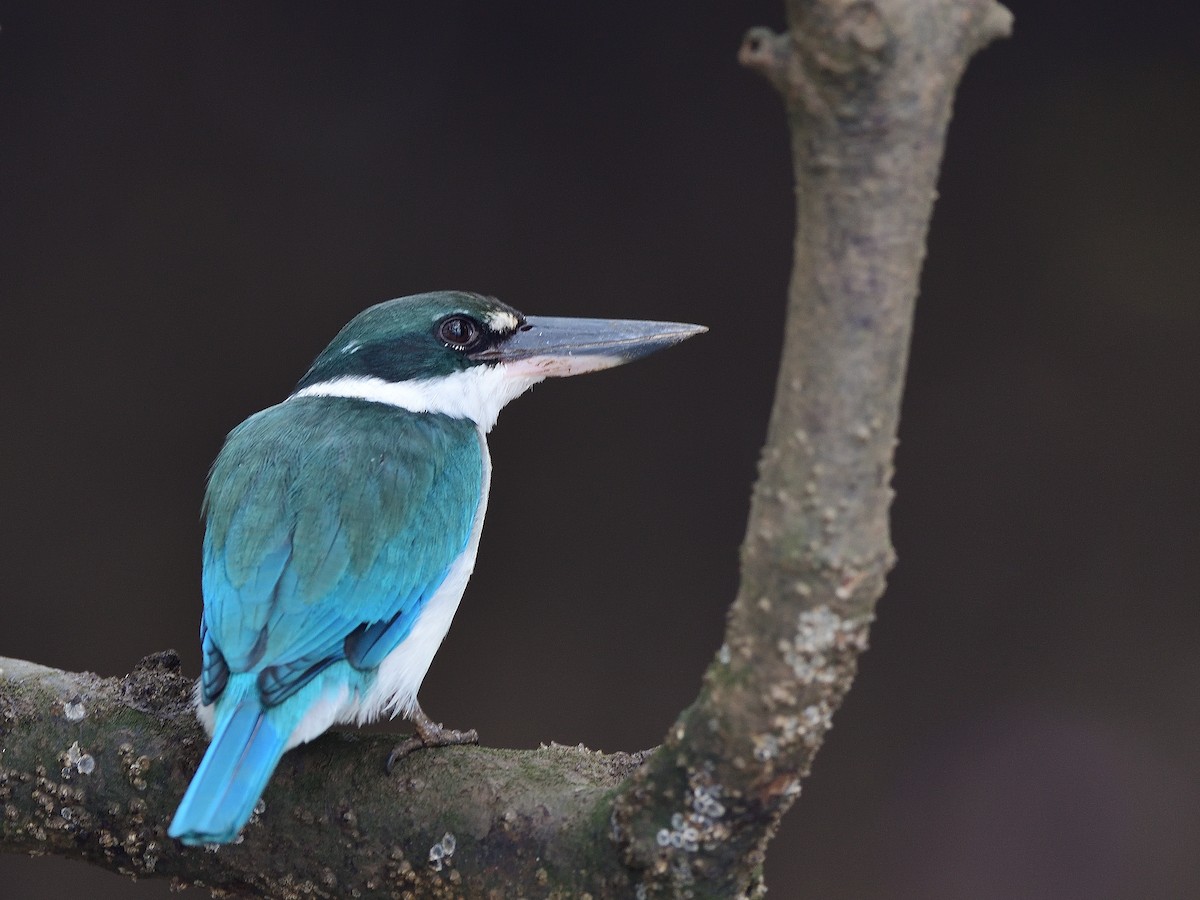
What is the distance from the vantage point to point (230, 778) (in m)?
1.16

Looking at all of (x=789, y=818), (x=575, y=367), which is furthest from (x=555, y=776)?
(x=789, y=818)

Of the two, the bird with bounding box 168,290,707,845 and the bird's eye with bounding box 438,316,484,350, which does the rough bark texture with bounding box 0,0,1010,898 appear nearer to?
the bird with bounding box 168,290,707,845

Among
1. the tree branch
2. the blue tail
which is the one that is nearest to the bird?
the blue tail

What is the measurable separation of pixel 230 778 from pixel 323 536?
334 mm

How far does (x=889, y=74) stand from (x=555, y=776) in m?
0.73

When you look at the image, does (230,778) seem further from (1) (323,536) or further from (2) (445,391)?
(2) (445,391)

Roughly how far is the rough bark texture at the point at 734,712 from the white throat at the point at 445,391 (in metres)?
0.48

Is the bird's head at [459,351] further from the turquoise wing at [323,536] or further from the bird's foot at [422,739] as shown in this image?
the bird's foot at [422,739]

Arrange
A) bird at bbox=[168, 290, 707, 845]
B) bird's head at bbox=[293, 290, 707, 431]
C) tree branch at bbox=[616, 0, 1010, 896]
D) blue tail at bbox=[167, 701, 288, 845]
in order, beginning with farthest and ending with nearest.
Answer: bird's head at bbox=[293, 290, 707, 431], bird at bbox=[168, 290, 707, 845], blue tail at bbox=[167, 701, 288, 845], tree branch at bbox=[616, 0, 1010, 896]

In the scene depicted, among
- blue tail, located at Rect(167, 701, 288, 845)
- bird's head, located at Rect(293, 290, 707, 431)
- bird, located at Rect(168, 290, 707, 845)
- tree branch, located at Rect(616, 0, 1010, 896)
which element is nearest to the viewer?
tree branch, located at Rect(616, 0, 1010, 896)

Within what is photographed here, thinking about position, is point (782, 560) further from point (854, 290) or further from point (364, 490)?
point (364, 490)

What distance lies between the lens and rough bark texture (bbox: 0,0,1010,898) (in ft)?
2.74

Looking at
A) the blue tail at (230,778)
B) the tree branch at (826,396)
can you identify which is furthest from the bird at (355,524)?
the tree branch at (826,396)

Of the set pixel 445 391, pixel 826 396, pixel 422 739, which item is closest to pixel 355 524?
pixel 422 739
